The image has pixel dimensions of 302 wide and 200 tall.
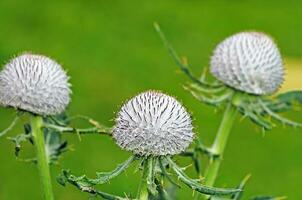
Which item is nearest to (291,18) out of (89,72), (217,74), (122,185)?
(89,72)

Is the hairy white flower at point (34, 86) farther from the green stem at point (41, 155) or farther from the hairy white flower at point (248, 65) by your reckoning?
the hairy white flower at point (248, 65)

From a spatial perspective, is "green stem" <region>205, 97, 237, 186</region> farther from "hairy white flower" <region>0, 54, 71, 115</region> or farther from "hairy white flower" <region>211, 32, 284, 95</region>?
"hairy white flower" <region>0, 54, 71, 115</region>

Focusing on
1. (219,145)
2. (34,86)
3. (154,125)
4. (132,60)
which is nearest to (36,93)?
(34,86)

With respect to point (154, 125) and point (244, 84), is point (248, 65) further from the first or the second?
point (154, 125)

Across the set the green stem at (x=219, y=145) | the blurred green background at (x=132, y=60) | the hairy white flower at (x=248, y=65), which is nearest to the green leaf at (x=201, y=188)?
the green stem at (x=219, y=145)

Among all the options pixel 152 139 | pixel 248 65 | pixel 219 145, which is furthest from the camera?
pixel 248 65

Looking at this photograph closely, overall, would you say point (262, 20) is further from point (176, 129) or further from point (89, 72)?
point (176, 129)
